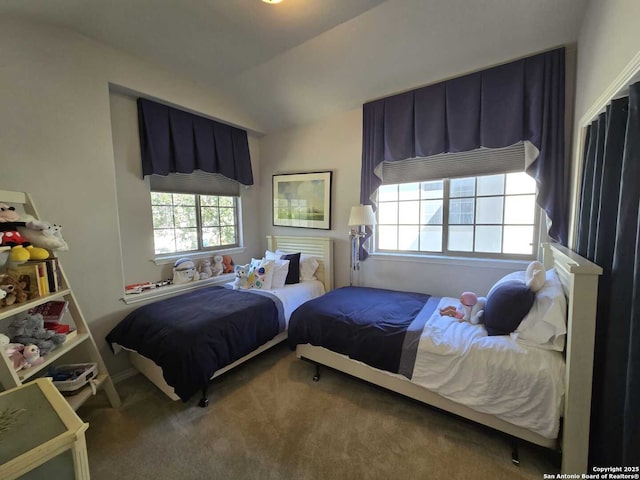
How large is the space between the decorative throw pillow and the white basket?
142cm

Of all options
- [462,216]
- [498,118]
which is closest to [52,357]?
[462,216]

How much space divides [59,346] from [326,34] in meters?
2.92

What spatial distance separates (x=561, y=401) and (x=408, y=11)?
2.57 metres

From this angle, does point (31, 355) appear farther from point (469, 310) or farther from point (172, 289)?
point (469, 310)

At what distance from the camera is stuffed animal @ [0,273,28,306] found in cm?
139

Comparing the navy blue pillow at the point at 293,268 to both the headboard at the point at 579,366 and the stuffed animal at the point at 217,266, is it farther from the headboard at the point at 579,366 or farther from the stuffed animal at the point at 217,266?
the headboard at the point at 579,366

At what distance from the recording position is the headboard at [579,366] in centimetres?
124

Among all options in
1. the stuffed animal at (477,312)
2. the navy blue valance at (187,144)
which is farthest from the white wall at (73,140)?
the stuffed animal at (477,312)

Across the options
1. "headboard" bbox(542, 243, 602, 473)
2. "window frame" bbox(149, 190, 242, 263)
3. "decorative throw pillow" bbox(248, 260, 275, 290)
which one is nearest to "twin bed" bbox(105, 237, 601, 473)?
"headboard" bbox(542, 243, 602, 473)

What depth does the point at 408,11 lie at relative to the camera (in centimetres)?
191

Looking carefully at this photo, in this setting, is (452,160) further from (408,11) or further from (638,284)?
(638,284)

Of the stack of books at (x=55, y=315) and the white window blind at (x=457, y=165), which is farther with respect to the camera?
the white window blind at (x=457, y=165)

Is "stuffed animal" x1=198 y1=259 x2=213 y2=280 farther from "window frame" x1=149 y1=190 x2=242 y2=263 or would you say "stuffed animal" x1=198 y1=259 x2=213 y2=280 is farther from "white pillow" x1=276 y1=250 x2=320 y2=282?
"white pillow" x1=276 y1=250 x2=320 y2=282

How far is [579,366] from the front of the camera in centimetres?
127
